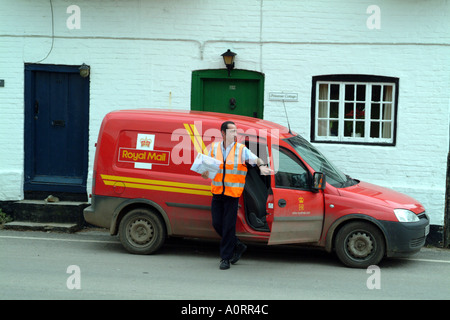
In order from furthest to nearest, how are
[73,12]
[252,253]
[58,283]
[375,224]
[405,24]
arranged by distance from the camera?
[73,12] → [405,24] → [252,253] → [375,224] → [58,283]

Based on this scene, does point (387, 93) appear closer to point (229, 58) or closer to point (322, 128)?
point (322, 128)

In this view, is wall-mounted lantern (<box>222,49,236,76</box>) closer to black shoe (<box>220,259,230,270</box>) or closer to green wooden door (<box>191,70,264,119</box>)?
green wooden door (<box>191,70,264,119</box>)

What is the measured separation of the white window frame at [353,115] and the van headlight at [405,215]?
2.84m

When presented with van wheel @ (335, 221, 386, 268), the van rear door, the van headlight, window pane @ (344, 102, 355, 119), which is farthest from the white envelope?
window pane @ (344, 102, 355, 119)

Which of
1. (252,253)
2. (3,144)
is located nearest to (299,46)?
(252,253)

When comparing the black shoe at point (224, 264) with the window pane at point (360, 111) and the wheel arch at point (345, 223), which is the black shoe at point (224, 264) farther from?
the window pane at point (360, 111)

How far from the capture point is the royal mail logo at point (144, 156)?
843cm

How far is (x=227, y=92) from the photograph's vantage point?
1109cm

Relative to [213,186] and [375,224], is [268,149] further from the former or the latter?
[375,224]

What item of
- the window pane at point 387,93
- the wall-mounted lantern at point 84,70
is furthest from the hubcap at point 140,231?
the window pane at point 387,93

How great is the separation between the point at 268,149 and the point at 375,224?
1778mm

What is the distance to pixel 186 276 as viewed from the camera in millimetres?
7422

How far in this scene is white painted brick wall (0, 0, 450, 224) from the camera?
34.2ft

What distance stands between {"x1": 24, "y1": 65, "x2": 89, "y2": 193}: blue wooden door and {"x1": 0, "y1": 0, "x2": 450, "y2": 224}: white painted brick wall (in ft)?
0.57
